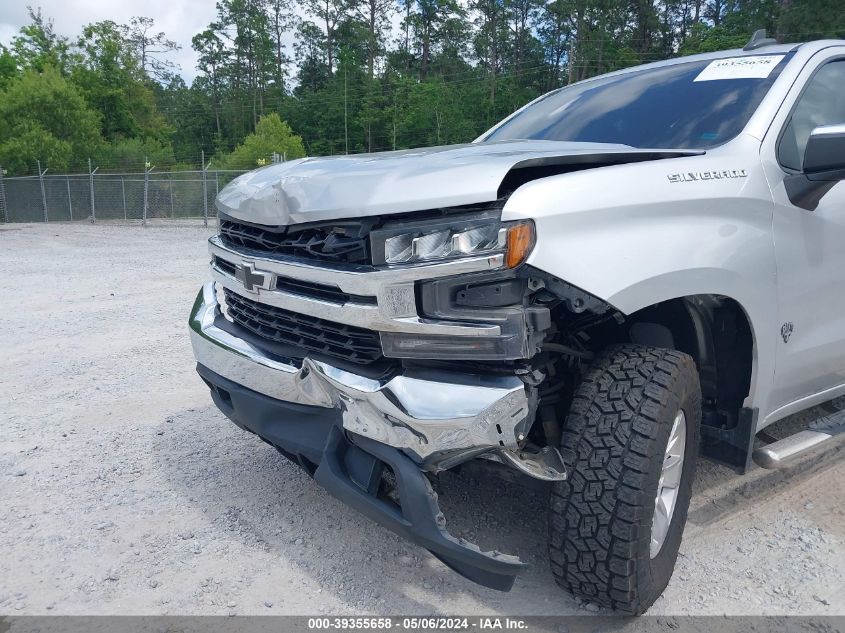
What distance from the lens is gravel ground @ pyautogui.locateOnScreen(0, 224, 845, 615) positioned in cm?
264

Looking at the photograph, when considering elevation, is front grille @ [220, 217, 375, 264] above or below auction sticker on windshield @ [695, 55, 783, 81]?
below

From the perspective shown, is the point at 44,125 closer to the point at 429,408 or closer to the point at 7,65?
the point at 7,65

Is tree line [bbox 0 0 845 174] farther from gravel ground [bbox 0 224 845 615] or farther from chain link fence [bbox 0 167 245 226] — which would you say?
gravel ground [bbox 0 224 845 615]

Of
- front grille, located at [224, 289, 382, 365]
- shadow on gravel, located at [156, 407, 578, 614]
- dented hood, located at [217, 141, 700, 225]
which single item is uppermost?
dented hood, located at [217, 141, 700, 225]

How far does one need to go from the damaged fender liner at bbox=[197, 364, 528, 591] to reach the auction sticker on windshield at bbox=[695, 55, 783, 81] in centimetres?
238

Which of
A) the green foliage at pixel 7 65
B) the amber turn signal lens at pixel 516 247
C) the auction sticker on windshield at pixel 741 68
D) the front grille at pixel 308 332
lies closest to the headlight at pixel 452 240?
the amber turn signal lens at pixel 516 247

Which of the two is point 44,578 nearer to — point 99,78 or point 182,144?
point 99,78

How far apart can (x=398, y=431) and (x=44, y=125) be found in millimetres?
37788

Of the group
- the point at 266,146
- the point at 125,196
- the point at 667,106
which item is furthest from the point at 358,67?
the point at 667,106

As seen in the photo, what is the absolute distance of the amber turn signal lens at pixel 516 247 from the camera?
212 centimetres

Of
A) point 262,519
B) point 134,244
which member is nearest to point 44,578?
point 262,519

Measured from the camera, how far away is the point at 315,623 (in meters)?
2.50

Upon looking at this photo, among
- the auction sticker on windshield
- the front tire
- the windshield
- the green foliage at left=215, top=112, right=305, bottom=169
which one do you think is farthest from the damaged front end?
the green foliage at left=215, top=112, right=305, bottom=169

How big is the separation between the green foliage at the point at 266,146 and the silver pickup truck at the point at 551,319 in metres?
39.8
